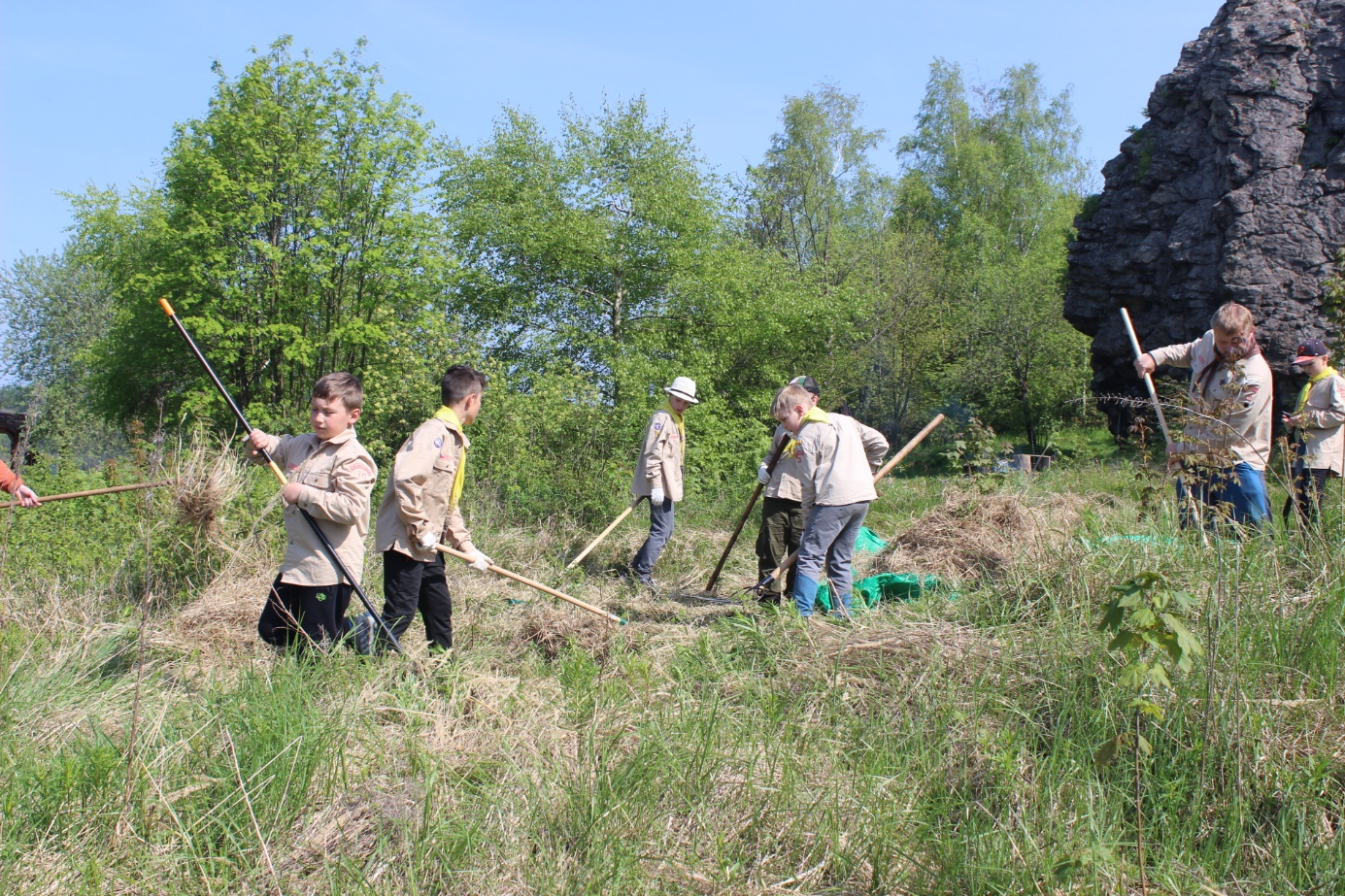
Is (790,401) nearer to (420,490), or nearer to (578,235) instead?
(420,490)

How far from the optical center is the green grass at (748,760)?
8.34 ft

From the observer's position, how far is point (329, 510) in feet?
12.4

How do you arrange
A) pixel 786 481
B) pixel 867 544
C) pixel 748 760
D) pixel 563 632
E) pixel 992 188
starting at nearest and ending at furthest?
pixel 748 760, pixel 563 632, pixel 786 481, pixel 867 544, pixel 992 188

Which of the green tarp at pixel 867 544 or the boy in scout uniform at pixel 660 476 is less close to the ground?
the boy in scout uniform at pixel 660 476

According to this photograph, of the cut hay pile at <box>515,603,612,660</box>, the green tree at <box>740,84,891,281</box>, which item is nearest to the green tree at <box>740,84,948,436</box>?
the green tree at <box>740,84,891,281</box>

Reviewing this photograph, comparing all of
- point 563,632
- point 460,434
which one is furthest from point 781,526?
point 460,434

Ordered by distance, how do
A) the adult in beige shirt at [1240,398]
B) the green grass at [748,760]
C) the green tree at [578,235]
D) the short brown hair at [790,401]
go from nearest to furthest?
the green grass at [748,760] → the adult in beige shirt at [1240,398] → the short brown hair at [790,401] → the green tree at [578,235]

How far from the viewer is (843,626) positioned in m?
4.37

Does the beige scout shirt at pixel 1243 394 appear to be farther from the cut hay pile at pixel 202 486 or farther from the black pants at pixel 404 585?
the cut hay pile at pixel 202 486

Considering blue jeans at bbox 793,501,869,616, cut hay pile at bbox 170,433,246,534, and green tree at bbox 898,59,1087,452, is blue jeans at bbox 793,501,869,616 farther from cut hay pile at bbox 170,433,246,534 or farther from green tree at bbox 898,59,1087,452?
green tree at bbox 898,59,1087,452

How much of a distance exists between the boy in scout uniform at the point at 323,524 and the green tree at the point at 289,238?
10.1 metres

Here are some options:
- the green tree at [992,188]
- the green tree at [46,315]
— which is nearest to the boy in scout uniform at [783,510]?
the green tree at [992,188]

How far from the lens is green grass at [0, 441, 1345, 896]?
8.34 ft

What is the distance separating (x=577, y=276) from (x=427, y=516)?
15.8 meters
